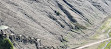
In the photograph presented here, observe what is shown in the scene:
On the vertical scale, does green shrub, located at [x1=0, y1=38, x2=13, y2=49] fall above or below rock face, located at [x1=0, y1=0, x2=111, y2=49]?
below

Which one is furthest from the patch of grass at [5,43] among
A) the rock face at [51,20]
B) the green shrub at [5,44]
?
the rock face at [51,20]

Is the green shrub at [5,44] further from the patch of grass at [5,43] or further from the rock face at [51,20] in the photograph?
the rock face at [51,20]

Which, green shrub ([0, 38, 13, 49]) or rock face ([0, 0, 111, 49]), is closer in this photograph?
green shrub ([0, 38, 13, 49])

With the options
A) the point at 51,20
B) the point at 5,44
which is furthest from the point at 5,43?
the point at 51,20

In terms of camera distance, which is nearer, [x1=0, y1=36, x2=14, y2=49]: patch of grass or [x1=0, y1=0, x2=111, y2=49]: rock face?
[x1=0, y1=36, x2=14, y2=49]: patch of grass

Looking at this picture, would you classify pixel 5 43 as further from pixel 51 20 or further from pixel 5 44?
pixel 51 20

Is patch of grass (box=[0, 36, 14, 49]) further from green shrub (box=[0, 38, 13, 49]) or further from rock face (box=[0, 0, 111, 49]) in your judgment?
rock face (box=[0, 0, 111, 49])

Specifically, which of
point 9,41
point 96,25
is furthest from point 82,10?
point 9,41

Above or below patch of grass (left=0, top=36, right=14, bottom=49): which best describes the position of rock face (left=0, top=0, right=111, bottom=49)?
above

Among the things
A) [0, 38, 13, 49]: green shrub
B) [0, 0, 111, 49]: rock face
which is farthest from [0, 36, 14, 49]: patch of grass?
[0, 0, 111, 49]: rock face

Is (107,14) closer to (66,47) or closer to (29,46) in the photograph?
(66,47)
